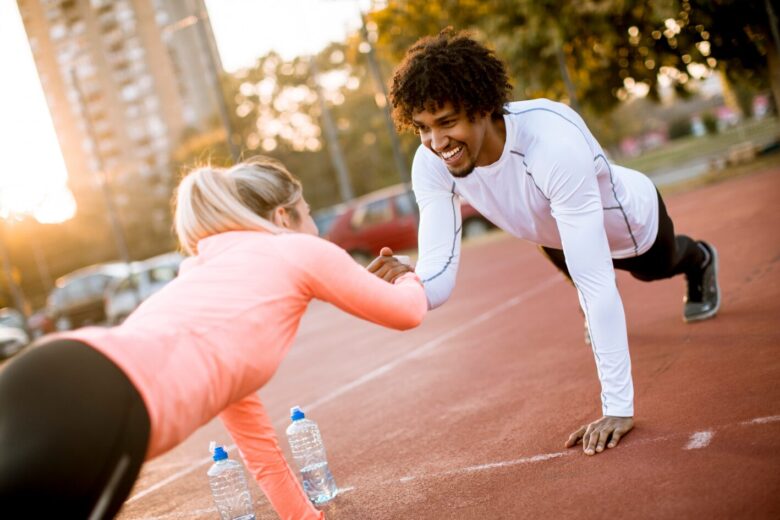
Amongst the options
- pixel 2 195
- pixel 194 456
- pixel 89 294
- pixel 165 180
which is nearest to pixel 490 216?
pixel 194 456

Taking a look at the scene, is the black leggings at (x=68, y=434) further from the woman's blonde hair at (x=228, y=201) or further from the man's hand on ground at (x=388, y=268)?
the man's hand on ground at (x=388, y=268)

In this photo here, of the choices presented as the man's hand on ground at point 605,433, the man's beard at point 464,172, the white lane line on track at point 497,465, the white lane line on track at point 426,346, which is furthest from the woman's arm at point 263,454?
the white lane line on track at point 426,346

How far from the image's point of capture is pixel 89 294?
24844 mm

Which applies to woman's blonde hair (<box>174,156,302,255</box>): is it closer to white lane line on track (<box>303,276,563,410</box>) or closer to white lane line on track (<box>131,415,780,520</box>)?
white lane line on track (<box>131,415,780,520</box>)

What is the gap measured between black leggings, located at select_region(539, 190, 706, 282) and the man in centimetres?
69

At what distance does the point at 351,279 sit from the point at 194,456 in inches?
173

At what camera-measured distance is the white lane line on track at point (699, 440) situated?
3.71 metres

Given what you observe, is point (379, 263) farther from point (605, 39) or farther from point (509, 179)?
point (605, 39)

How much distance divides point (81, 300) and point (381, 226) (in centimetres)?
949

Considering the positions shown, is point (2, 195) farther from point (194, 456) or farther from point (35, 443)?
point (35, 443)

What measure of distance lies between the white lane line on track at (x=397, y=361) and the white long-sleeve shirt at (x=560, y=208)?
2956 mm

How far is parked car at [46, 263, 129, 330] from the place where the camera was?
2459cm

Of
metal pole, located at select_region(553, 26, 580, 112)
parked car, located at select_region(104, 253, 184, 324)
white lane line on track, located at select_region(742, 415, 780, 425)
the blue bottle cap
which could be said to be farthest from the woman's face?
parked car, located at select_region(104, 253, 184, 324)

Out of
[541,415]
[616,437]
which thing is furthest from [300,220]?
[541,415]
